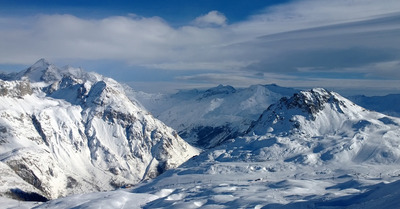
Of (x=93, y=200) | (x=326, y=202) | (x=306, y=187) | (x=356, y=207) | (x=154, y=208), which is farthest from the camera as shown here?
(x=306, y=187)

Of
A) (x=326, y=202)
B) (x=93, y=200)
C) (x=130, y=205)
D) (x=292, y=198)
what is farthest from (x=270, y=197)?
(x=93, y=200)

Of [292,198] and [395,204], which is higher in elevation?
[395,204]

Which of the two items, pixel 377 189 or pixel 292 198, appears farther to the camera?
pixel 292 198

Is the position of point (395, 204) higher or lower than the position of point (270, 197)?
higher

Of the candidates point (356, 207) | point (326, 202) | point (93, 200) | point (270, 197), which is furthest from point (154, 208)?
point (356, 207)

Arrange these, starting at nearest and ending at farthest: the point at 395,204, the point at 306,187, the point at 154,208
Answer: the point at 395,204 → the point at 154,208 → the point at 306,187

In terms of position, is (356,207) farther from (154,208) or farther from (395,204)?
(154,208)

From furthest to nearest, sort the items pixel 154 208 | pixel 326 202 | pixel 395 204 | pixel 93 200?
pixel 93 200
pixel 154 208
pixel 326 202
pixel 395 204

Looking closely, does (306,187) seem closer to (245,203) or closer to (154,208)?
(245,203)

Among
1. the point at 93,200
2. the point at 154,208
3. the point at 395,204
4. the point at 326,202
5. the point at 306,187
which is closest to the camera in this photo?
the point at 395,204
